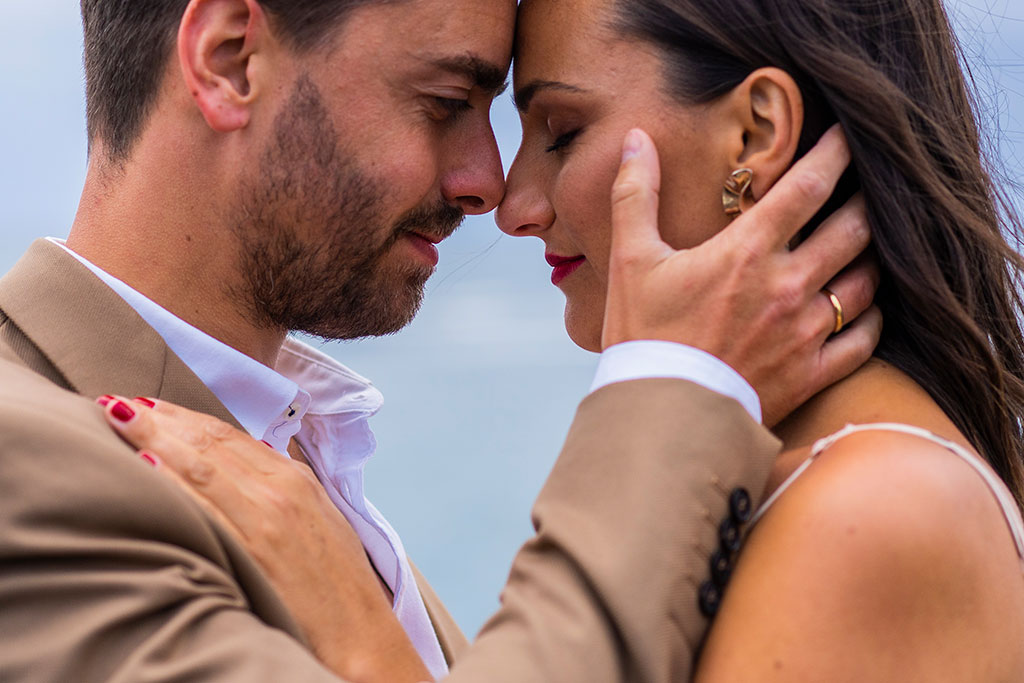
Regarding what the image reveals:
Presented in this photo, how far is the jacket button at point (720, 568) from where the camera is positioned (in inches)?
62.6

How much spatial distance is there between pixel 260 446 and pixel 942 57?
1451mm

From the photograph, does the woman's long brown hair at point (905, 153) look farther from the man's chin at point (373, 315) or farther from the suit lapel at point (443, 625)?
the suit lapel at point (443, 625)

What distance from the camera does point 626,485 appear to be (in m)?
1.60

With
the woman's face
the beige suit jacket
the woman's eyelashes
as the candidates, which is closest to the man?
the beige suit jacket

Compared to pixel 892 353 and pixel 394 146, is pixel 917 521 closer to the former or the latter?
pixel 892 353

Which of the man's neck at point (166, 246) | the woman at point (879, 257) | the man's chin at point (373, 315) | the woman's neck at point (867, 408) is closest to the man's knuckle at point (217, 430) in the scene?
the woman at point (879, 257)

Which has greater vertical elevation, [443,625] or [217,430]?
[217,430]

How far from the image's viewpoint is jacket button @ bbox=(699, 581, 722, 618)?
157 cm

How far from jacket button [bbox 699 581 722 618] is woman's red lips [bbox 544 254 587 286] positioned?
33.7 inches

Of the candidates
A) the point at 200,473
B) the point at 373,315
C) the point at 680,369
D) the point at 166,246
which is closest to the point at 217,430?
the point at 200,473

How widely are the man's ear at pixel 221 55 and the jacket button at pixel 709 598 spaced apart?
138 centimetres

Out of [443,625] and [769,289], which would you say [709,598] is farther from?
[443,625]

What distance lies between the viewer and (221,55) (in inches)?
90.4

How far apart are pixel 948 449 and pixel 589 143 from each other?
0.86m
